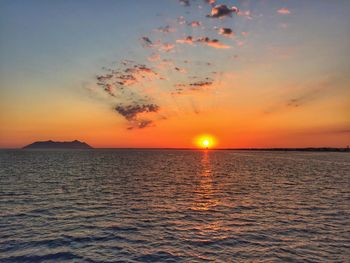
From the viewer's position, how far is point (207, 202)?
112 feet

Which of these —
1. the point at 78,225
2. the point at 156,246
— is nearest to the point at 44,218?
the point at 78,225

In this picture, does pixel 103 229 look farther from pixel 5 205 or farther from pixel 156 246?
pixel 5 205

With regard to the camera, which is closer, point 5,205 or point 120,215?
point 120,215

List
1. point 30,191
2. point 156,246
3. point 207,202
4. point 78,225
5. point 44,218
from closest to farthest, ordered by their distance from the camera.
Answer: point 156,246 < point 78,225 < point 44,218 < point 207,202 < point 30,191

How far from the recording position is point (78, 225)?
2367cm

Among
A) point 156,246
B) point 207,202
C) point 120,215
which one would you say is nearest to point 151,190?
point 207,202

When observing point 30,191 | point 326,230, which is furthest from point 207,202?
point 30,191

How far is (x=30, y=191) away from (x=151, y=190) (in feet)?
54.1

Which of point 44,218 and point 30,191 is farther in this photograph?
point 30,191

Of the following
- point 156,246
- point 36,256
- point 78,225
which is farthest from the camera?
point 78,225

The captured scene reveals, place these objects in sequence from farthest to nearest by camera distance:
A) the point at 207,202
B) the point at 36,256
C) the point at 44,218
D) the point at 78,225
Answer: the point at 207,202 → the point at 44,218 → the point at 78,225 → the point at 36,256

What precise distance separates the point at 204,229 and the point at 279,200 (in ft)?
51.3

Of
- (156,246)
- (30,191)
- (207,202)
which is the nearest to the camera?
(156,246)

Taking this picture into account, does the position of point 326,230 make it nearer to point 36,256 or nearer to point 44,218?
point 36,256
